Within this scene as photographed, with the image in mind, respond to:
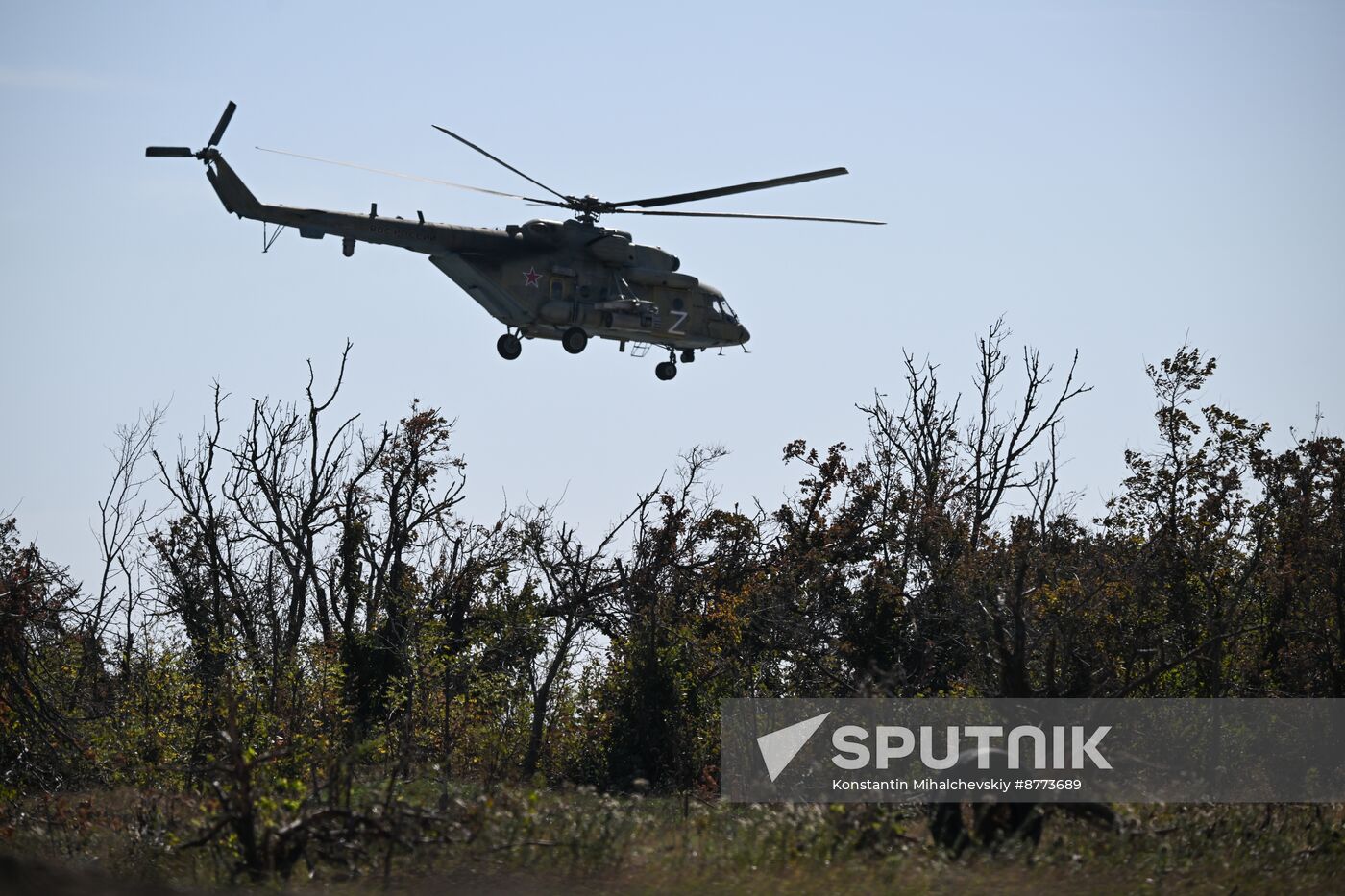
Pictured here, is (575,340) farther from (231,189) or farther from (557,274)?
(231,189)

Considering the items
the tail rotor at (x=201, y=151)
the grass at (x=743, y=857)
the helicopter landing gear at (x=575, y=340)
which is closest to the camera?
the grass at (x=743, y=857)

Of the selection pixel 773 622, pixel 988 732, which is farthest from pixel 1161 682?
pixel 988 732

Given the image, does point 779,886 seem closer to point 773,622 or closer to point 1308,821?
point 1308,821

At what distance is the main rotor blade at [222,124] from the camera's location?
27.5 meters

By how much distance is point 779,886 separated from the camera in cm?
1397

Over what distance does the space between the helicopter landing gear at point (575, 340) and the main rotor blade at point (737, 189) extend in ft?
9.09

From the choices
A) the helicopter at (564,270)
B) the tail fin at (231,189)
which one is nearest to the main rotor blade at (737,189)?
the helicopter at (564,270)

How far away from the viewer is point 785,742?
99.0 feet

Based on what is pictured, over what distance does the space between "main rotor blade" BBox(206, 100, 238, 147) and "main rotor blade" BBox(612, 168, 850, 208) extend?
313 inches

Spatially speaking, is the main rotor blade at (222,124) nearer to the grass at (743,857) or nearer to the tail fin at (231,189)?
the tail fin at (231,189)

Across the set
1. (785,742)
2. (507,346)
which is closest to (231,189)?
(507,346)

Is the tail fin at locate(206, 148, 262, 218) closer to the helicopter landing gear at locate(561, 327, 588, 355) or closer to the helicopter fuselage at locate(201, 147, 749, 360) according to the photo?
the helicopter fuselage at locate(201, 147, 749, 360)

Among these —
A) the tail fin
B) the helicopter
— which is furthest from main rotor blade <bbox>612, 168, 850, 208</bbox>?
the tail fin

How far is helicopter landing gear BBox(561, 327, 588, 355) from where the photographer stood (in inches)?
1256
